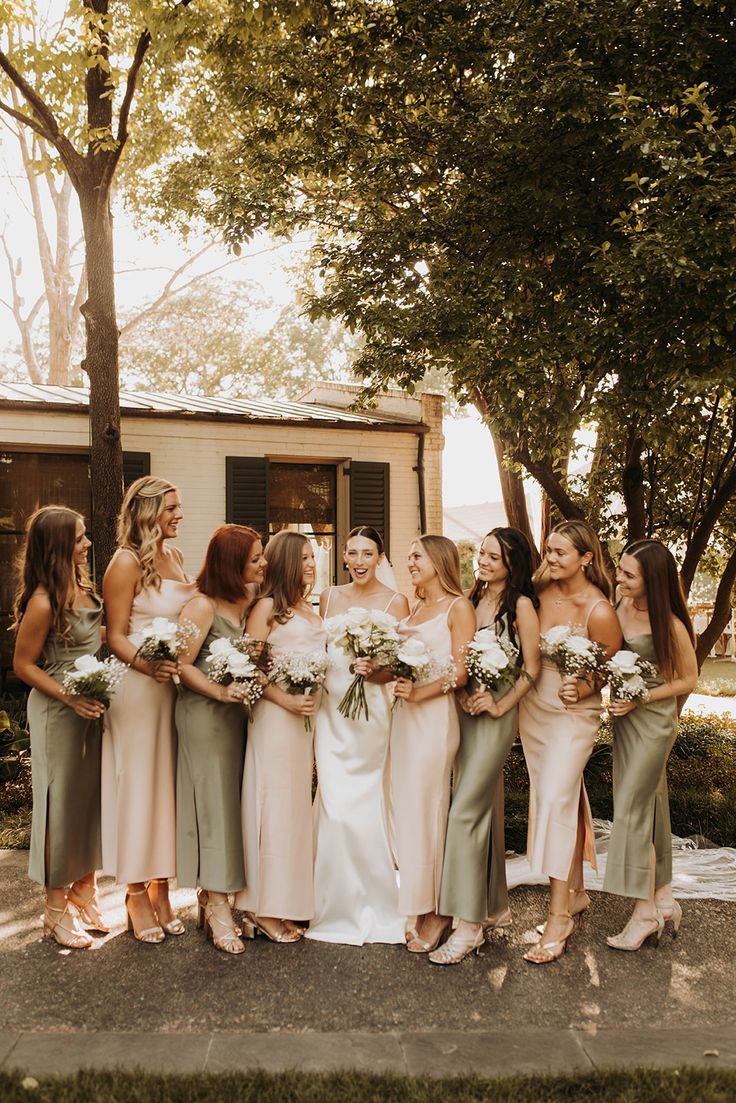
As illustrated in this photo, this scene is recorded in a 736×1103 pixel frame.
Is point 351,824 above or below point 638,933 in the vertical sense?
above

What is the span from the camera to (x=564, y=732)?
16.6ft

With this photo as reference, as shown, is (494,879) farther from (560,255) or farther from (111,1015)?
(560,255)

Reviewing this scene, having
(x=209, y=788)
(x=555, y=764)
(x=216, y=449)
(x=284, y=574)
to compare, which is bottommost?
(x=209, y=788)

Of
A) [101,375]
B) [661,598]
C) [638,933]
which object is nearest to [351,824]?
[638,933]

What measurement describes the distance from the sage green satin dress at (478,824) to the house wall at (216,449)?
25.6 ft

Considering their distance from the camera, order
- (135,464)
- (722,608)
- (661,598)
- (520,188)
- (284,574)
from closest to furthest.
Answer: (661,598), (284,574), (520,188), (722,608), (135,464)

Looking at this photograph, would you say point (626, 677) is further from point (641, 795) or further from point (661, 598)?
point (641, 795)

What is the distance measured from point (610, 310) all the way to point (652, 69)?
1.62 meters

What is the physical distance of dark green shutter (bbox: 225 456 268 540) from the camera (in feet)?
40.2

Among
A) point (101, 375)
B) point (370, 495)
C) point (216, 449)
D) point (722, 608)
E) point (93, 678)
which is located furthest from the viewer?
point (370, 495)

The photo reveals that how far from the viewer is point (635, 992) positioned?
4477 mm

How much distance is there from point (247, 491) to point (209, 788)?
764 cm

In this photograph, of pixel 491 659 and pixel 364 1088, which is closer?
pixel 364 1088

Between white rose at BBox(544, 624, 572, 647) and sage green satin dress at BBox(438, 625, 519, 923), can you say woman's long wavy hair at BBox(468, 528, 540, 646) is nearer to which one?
sage green satin dress at BBox(438, 625, 519, 923)
